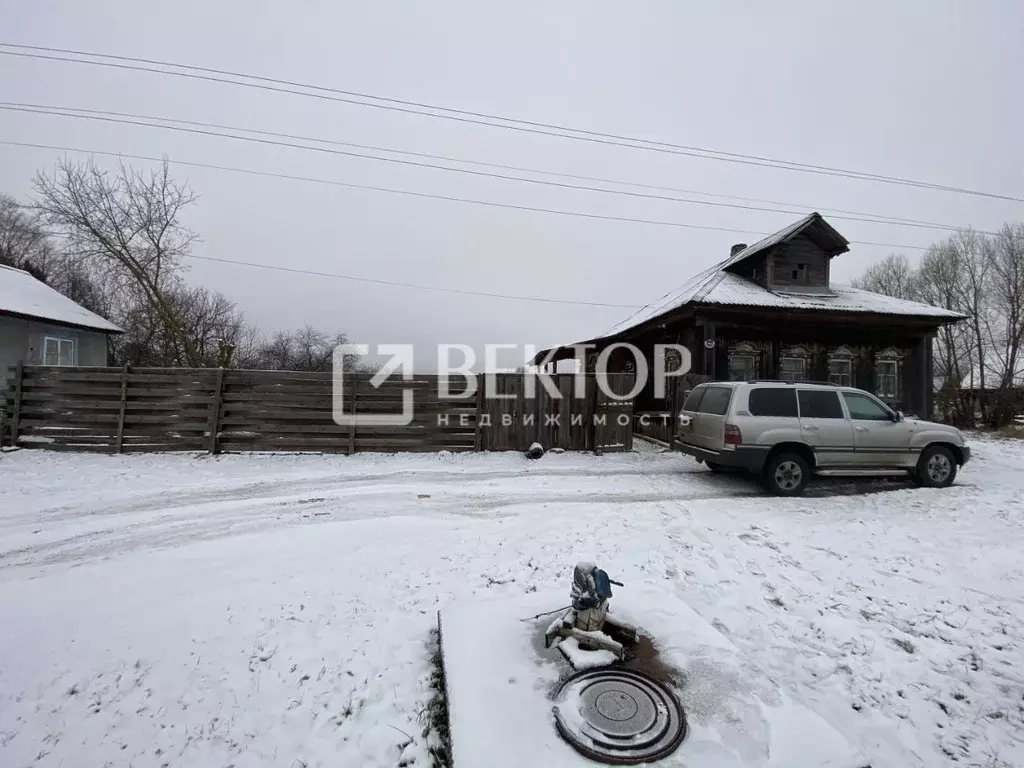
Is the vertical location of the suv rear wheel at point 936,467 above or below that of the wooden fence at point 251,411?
below

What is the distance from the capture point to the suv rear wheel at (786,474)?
7887 mm

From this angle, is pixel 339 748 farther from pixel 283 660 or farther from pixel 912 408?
pixel 912 408

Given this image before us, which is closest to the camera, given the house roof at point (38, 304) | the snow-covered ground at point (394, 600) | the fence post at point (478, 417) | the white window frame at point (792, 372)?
the snow-covered ground at point (394, 600)

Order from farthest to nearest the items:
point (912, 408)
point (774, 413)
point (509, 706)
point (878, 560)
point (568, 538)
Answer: point (912, 408), point (774, 413), point (568, 538), point (878, 560), point (509, 706)

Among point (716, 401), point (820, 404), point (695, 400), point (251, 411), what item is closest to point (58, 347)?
point (251, 411)

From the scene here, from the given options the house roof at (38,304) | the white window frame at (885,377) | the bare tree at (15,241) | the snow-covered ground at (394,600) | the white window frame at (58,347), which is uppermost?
the bare tree at (15,241)

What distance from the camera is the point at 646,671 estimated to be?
2865mm

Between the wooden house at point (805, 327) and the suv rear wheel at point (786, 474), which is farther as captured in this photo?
the wooden house at point (805, 327)

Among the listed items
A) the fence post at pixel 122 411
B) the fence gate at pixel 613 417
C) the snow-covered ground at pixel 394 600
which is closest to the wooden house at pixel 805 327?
the fence gate at pixel 613 417

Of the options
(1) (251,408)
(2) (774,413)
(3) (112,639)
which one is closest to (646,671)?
(3) (112,639)

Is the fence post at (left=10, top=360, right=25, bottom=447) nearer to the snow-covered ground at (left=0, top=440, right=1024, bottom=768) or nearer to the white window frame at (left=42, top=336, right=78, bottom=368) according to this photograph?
the snow-covered ground at (left=0, top=440, right=1024, bottom=768)

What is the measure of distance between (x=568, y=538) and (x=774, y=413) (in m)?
4.82

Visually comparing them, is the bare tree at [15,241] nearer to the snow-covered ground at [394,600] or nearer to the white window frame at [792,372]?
the snow-covered ground at [394,600]

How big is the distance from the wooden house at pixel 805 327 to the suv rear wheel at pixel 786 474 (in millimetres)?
5753
